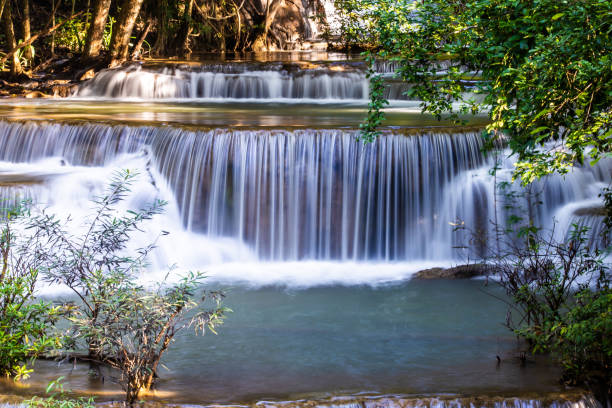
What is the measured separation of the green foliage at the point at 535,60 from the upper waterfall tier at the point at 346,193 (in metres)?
3.26

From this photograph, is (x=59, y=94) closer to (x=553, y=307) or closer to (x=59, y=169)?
(x=59, y=169)

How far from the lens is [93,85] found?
1700 centimetres

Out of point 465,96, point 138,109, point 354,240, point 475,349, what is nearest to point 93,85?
point 138,109

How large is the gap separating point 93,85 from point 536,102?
13.6m

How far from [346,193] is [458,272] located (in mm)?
1832

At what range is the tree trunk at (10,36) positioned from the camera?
17.9 m

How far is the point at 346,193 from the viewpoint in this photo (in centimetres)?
984

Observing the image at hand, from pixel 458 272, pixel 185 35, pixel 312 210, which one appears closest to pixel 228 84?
pixel 185 35

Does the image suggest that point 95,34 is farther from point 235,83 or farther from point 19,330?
point 19,330

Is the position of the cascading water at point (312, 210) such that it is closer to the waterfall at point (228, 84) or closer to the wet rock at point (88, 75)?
the waterfall at point (228, 84)

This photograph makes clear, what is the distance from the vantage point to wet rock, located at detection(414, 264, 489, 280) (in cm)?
891

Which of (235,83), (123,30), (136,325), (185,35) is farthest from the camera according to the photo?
(185,35)

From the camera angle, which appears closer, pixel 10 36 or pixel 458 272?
pixel 458 272

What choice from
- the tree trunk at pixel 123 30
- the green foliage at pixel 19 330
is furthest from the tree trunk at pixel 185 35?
the green foliage at pixel 19 330
